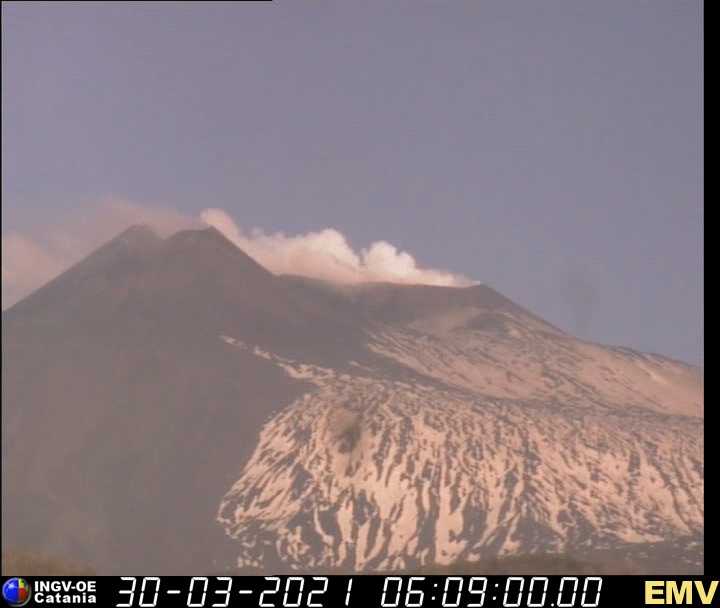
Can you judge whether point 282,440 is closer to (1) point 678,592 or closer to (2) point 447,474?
(2) point 447,474

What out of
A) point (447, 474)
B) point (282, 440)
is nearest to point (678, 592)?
point (447, 474)

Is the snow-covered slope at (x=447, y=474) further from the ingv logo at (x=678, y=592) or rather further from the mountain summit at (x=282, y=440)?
the ingv logo at (x=678, y=592)

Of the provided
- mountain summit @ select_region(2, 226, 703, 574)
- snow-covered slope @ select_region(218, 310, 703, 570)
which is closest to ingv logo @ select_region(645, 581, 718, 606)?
mountain summit @ select_region(2, 226, 703, 574)

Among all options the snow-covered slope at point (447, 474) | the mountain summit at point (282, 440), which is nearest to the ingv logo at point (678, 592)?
the mountain summit at point (282, 440)

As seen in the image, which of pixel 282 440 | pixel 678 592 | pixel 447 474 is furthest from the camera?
pixel 282 440

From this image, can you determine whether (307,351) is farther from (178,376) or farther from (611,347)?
(611,347)

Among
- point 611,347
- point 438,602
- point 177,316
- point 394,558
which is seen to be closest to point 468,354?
point 611,347
